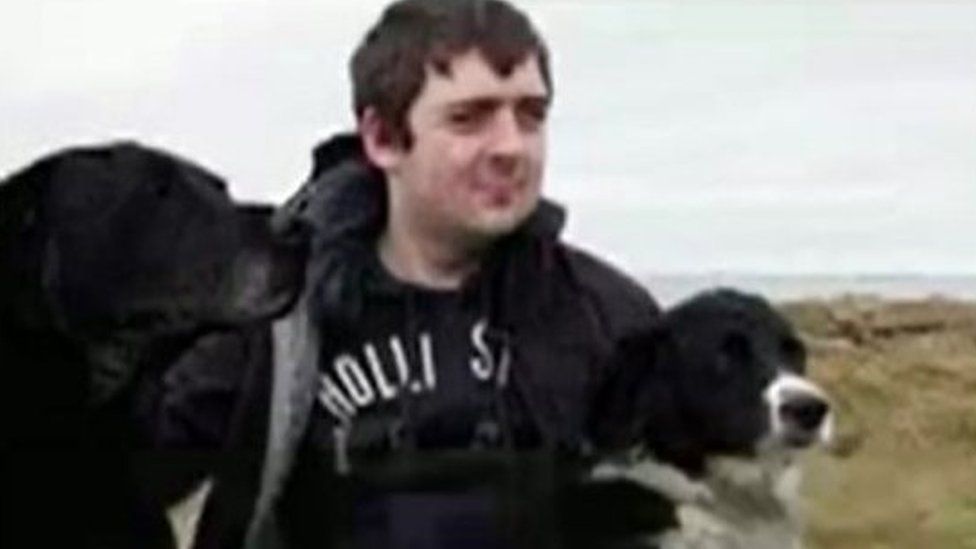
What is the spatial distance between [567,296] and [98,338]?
32.6 inches

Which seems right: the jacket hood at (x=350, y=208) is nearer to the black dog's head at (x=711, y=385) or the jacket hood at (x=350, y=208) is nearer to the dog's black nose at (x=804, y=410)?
the black dog's head at (x=711, y=385)

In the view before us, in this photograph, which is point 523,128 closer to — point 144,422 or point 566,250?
point 566,250

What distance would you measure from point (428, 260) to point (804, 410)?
30.6 inches

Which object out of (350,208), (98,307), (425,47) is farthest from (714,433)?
(98,307)

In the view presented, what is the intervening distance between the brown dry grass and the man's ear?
7.71 feet

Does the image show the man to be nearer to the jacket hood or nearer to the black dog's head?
the jacket hood

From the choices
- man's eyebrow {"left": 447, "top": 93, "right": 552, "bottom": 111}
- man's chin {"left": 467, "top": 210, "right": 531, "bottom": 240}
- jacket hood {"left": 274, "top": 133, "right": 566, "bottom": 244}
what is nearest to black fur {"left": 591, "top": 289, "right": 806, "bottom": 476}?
jacket hood {"left": 274, "top": 133, "right": 566, "bottom": 244}

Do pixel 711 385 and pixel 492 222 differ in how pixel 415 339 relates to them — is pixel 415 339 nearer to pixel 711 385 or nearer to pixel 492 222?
pixel 492 222

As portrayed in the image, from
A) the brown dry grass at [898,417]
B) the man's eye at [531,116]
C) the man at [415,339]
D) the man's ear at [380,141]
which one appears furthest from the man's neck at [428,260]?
the brown dry grass at [898,417]

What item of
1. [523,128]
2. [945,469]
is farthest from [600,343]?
[945,469]

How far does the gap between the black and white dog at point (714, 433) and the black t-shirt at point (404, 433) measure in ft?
1.50

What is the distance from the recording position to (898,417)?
601 inches

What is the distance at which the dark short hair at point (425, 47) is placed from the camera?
5.23 meters

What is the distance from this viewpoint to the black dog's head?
5.69 meters
